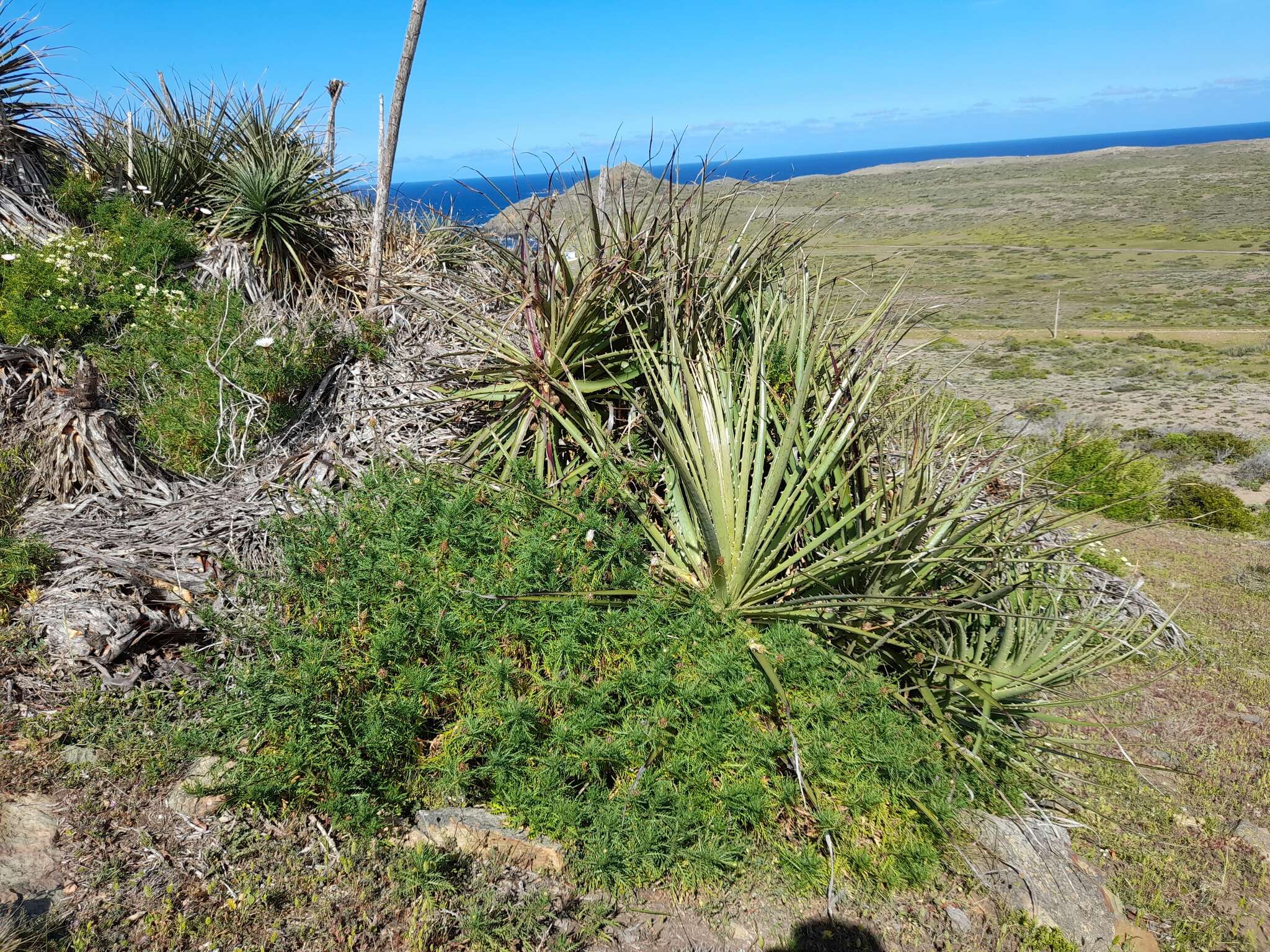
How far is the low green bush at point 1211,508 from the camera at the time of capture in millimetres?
11688

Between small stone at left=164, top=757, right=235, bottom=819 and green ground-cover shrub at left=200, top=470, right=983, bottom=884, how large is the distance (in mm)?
133

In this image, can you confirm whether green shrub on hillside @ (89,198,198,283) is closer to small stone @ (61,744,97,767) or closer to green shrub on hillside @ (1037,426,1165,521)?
small stone @ (61,744,97,767)

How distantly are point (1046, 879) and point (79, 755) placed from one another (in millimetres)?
4139

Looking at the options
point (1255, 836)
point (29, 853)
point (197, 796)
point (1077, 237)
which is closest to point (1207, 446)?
point (1255, 836)

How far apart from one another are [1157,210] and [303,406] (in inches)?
3958

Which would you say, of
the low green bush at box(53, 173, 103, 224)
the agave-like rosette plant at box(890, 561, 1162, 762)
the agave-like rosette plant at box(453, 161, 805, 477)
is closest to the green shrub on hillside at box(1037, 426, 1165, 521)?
the agave-like rosette plant at box(890, 561, 1162, 762)

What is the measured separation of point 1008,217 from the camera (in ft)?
276

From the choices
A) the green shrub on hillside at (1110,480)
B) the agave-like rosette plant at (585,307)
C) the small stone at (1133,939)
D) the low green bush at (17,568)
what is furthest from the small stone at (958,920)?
the green shrub on hillside at (1110,480)

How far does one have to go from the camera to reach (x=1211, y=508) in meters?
12.2

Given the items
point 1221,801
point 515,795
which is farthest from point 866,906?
point 1221,801

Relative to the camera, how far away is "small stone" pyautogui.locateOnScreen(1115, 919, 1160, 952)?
321 centimetres

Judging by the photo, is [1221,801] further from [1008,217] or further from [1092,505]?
[1008,217]

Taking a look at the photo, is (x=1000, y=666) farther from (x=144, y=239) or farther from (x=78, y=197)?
(x=78, y=197)

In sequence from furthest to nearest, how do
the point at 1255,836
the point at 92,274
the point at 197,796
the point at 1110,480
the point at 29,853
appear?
A: the point at 1110,480 < the point at 92,274 < the point at 1255,836 < the point at 197,796 < the point at 29,853
